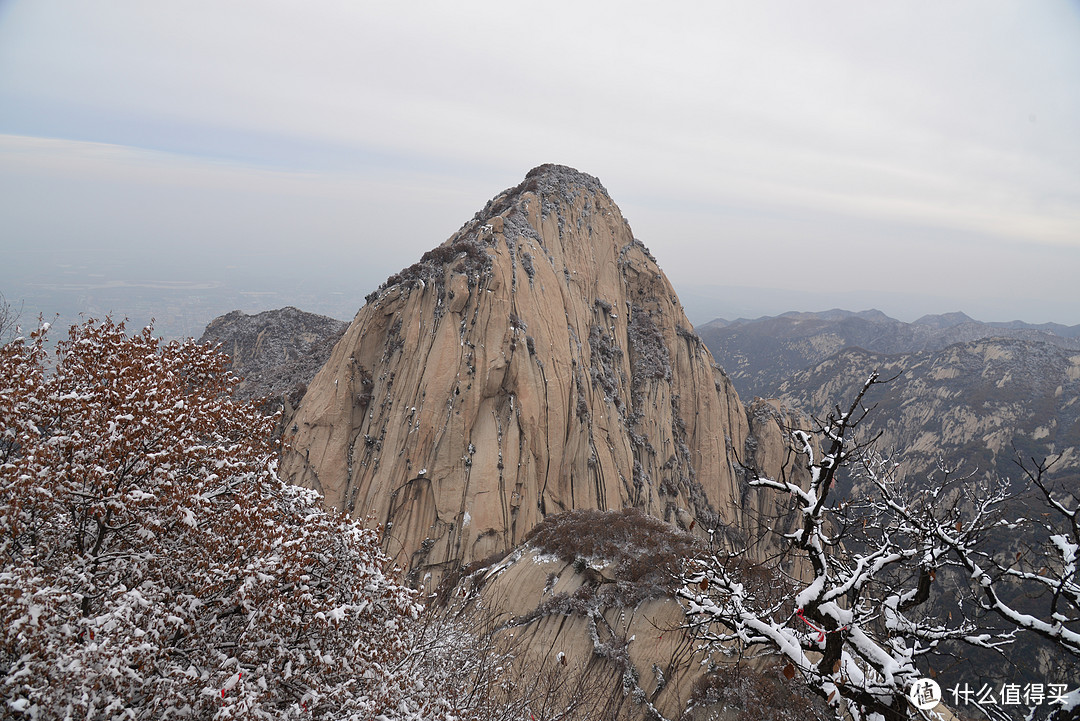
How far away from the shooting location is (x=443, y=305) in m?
30.7

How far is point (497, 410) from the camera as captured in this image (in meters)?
29.5

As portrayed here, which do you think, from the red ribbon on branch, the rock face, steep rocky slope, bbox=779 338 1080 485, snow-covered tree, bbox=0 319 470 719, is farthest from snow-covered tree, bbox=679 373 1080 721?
steep rocky slope, bbox=779 338 1080 485

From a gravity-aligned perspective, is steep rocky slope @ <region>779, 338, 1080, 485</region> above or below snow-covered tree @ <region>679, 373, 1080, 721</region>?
below

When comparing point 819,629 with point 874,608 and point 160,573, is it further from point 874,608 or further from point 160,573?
point 160,573

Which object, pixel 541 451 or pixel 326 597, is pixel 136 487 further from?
pixel 541 451

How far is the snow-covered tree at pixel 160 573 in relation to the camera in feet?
18.5

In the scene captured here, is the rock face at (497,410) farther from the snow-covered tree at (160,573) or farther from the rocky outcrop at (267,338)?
the snow-covered tree at (160,573)

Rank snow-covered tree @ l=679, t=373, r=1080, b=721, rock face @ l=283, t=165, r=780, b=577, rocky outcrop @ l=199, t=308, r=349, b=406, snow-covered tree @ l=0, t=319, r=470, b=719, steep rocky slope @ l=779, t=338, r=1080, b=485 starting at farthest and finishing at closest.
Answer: steep rocky slope @ l=779, t=338, r=1080, b=485 → rocky outcrop @ l=199, t=308, r=349, b=406 → rock face @ l=283, t=165, r=780, b=577 → snow-covered tree @ l=679, t=373, r=1080, b=721 → snow-covered tree @ l=0, t=319, r=470, b=719

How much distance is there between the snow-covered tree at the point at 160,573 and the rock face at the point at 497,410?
18639 millimetres

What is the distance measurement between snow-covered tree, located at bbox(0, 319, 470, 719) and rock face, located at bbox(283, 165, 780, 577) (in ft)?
61.2

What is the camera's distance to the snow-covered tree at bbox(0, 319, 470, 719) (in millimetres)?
5637

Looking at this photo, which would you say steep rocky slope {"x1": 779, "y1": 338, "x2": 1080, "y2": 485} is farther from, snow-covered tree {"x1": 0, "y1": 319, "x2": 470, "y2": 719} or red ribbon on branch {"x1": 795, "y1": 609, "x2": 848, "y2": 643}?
snow-covered tree {"x1": 0, "y1": 319, "x2": 470, "y2": 719}

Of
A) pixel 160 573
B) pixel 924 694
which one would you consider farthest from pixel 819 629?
pixel 160 573

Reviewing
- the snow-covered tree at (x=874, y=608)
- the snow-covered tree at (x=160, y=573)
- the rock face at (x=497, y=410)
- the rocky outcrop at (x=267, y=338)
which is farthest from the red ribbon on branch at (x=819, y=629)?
the rocky outcrop at (x=267, y=338)
